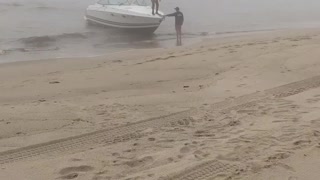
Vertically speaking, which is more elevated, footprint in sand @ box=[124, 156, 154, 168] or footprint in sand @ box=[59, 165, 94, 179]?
footprint in sand @ box=[124, 156, 154, 168]

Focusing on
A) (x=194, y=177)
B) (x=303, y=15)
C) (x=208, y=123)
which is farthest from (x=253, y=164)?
(x=303, y=15)

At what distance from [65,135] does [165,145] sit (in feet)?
4.07

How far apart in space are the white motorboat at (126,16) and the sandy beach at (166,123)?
9.19 meters

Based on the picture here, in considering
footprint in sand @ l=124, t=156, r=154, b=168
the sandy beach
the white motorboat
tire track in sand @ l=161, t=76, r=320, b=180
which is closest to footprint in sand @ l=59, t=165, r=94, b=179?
the sandy beach

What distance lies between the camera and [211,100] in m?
7.15

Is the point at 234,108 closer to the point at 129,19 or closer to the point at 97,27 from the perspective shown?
the point at 129,19

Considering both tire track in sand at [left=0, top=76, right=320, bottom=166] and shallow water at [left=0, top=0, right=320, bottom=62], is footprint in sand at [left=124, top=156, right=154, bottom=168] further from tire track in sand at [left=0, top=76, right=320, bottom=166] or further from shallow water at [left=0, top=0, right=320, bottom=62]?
shallow water at [left=0, top=0, right=320, bottom=62]

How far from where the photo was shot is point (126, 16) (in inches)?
773

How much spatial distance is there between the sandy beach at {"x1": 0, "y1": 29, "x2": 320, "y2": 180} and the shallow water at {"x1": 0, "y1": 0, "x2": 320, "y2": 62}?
689cm

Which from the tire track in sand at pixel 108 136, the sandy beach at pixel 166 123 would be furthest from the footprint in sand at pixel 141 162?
the tire track in sand at pixel 108 136

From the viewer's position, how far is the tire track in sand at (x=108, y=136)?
5.01 meters

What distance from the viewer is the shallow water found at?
55.7 feet

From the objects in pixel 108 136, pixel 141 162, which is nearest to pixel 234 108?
pixel 108 136

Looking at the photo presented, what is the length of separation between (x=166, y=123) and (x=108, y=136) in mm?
865
